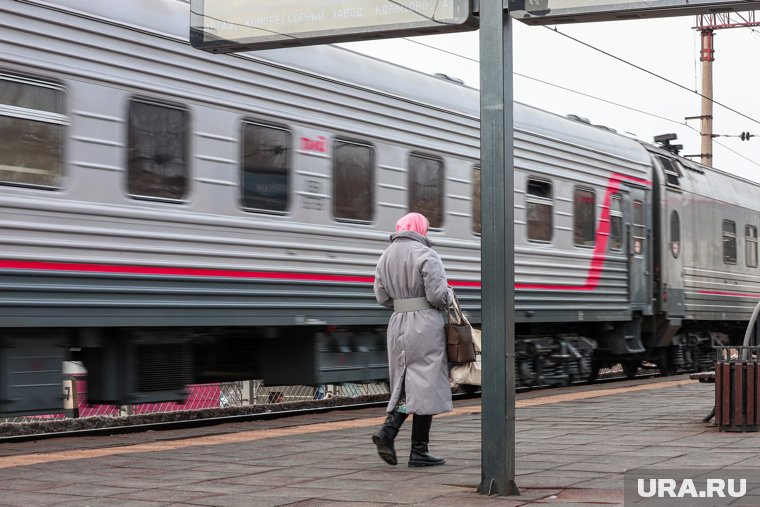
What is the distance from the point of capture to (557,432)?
914cm

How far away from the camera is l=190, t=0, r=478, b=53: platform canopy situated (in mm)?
6676

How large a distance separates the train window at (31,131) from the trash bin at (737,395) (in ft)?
17.0

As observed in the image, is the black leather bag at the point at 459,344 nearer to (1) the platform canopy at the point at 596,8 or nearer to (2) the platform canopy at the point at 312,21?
(2) the platform canopy at the point at 312,21

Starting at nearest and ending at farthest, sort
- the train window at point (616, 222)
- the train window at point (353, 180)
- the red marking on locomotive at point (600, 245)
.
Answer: the train window at point (353, 180), the red marking on locomotive at point (600, 245), the train window at point (616, 222)

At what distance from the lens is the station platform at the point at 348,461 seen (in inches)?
240

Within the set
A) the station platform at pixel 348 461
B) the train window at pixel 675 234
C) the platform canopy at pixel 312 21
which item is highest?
the platform canopy at pixel 312 21

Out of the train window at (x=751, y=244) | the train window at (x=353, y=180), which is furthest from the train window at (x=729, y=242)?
the train window at (x=353, y=180)

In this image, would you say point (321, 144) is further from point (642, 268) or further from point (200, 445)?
point (642, 268)

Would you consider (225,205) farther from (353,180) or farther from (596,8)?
(596,8)

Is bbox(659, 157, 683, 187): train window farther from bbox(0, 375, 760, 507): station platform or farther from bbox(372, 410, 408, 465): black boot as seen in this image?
bbox(372, 410, 408, 465): black boot

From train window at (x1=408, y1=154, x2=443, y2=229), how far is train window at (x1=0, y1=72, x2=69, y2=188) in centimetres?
441

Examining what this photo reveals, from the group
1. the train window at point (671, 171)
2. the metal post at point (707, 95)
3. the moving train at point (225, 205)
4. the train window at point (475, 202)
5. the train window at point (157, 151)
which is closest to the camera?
the moving train at point (225, 205)

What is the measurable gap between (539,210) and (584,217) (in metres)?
1.33

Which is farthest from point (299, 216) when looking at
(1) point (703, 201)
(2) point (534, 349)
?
(1) point (703, 201)
